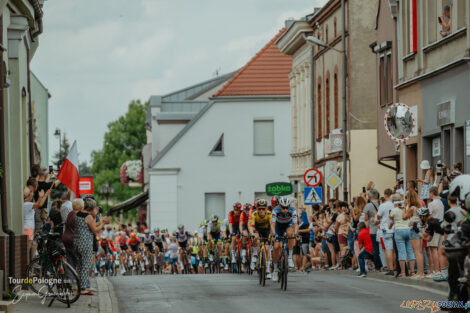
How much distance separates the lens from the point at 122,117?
395 ft

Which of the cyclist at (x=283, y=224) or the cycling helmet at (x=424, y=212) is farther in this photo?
the cyclist at (x=283, y=224)

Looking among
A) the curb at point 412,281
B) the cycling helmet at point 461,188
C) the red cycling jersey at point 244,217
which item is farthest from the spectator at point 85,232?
the red cycling jersey at point 244,217

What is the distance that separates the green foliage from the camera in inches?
4653

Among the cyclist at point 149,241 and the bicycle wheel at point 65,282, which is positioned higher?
the bicycle wheel at point 65,282

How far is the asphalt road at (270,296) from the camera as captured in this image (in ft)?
58.2

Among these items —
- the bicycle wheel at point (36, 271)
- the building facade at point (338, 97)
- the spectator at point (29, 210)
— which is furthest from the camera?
the building facade at point (338, 97)

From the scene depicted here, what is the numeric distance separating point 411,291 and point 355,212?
248 inches

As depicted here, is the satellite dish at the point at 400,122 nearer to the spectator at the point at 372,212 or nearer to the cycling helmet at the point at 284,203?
the spectator at the point at 372,212

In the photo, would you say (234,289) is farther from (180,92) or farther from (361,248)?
(180,92)

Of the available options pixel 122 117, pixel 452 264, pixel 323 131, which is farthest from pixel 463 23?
pixel 122 117

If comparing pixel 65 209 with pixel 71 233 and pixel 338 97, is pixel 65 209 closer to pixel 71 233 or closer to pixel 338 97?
pixel 71 233

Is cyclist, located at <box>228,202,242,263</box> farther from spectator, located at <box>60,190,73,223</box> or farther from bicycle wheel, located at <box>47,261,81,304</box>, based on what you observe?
bicycle wheel, located at <box>47,261,81,304</box>

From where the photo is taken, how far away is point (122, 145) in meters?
120

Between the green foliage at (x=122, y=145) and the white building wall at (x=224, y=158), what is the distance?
5216 centimetres
